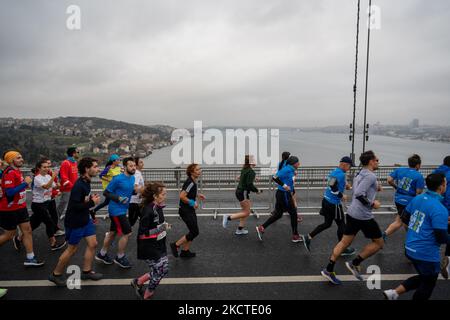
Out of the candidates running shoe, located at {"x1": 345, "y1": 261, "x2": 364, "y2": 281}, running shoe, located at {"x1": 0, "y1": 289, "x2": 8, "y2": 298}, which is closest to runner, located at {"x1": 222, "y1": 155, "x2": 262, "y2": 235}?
running shoe, located at {"x1": 345, "y1": 261, "x2": 364, "y2": 281}

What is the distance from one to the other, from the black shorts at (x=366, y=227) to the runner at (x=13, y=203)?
4991 millimetres

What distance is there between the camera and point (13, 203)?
4.38 meters

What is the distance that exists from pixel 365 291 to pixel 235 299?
1.79 meters

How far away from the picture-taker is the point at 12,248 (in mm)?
5297

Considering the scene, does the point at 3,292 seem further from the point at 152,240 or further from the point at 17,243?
the point at 152,240

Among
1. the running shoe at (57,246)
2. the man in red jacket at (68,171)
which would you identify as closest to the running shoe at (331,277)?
the running shoe at (57,246)

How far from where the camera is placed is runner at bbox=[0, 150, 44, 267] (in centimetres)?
434

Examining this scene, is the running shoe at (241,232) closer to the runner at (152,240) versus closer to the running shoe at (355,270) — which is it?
the running shoe at (355,270)
